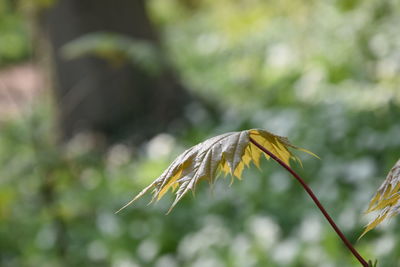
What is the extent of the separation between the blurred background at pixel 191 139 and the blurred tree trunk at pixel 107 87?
0.04 feet

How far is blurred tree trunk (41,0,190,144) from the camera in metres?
6.24

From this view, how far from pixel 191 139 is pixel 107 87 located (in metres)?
1.22

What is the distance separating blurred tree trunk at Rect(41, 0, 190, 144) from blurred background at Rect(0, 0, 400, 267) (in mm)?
12

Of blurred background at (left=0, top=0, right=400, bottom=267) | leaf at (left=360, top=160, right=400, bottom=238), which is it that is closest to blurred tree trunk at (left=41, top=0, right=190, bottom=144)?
blurred background at (left=0, top=0, right=400, bottom=267)

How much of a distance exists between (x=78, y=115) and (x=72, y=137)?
0.70 feet

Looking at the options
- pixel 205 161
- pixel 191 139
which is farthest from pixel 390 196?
pixel 191 139

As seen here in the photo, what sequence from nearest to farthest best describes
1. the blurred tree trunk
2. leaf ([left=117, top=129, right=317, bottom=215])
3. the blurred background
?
leaf ([left=117, top=129, right=317, bottom=215]) < the blurred background < the blurred tree trunk

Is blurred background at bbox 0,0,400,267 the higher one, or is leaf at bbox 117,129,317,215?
leaf at bbox 117,129,317,215

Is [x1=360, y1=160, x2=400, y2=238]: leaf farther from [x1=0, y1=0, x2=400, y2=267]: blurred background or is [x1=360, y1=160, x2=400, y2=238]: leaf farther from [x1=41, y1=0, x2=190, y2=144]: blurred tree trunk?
[x1=41, y1=0, x2=190, y2=144]: blurred tree trunk

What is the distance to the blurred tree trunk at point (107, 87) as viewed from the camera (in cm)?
624

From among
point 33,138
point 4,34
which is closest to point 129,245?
point 33,138

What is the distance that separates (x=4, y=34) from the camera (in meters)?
16.8

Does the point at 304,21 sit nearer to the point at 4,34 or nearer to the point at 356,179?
the point at 356,179

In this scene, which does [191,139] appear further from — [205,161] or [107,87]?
[205,161]
